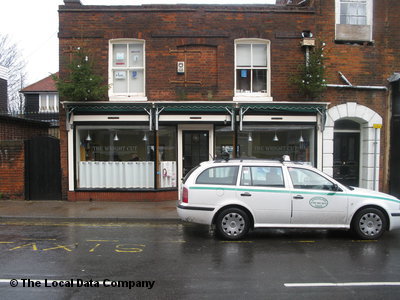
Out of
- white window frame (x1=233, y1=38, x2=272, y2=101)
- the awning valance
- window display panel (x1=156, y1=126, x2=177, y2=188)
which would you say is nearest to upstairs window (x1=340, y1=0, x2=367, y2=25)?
white window frame (x1=233, y1=38, x2=272, y2=101)

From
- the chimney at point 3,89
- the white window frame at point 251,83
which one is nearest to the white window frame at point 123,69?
the white window frame at point 251,83

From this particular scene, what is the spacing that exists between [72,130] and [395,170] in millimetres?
11118

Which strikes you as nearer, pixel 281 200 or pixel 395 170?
pixel 281 200

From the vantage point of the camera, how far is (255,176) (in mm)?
7738

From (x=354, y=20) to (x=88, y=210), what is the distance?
1092cm

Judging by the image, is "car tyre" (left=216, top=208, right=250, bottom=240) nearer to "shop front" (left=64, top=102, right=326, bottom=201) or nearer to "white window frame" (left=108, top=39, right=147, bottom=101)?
"shop front" (left=64, top=102, right=326, bottom=201)

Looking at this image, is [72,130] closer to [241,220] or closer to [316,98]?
[241,220]

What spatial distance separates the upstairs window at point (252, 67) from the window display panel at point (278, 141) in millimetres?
1265

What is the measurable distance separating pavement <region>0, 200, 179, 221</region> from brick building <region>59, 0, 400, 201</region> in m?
0.67

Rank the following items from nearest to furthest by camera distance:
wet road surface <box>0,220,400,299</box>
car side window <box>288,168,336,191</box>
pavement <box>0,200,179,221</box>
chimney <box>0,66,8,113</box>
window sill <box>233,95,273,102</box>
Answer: wet road surface <box>0,220,400,299</box>, car side window <box>288,168,336,191</box>, pavement <box>0,200,179,221</box>, window sill <box>233,95,273,102</box>, chimney <box>0,66,8,113</box>

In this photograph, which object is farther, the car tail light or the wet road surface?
the car tail light

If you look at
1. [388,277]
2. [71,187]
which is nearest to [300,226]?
[388,277]

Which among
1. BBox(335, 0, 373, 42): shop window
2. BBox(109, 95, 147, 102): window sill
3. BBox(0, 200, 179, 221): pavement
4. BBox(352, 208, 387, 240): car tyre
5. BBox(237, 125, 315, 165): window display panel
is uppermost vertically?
BBox(335, 0, 373, 42): shop window

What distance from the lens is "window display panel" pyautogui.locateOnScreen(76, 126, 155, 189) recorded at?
Answer: 12.2m
